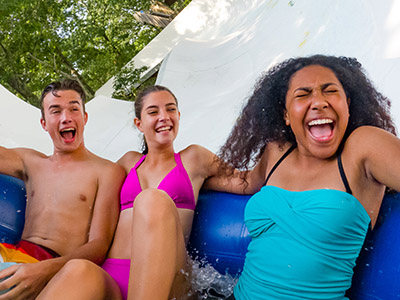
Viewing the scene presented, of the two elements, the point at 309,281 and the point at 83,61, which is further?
the point at 83,61

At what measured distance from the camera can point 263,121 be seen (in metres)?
1.62

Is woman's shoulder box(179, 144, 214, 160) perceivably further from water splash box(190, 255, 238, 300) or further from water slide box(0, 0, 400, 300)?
water splash box(190, 255, 238, 300)

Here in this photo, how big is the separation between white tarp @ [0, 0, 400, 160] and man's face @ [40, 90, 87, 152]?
1.96m

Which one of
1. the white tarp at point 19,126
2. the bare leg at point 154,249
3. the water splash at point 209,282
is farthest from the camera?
the white tarp at point 19,126

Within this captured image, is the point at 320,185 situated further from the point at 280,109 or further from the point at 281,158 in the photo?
the point at 280,109

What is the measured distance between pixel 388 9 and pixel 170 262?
3.16 meters

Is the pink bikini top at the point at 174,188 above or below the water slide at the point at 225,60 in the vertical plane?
below

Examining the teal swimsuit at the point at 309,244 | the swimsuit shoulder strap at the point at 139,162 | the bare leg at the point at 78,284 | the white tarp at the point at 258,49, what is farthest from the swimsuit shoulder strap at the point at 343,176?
the white tarp at the point at 258,49

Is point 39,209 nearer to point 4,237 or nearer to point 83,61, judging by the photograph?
point 4,237

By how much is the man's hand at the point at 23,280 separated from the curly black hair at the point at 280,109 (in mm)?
746

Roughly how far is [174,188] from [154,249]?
1.62 feet

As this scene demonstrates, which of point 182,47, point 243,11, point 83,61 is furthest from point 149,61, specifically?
point 83,61

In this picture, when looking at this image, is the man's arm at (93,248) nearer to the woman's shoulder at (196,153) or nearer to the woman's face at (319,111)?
the woman's shoulder at (196,153)

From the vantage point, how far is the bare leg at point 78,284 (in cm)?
124
